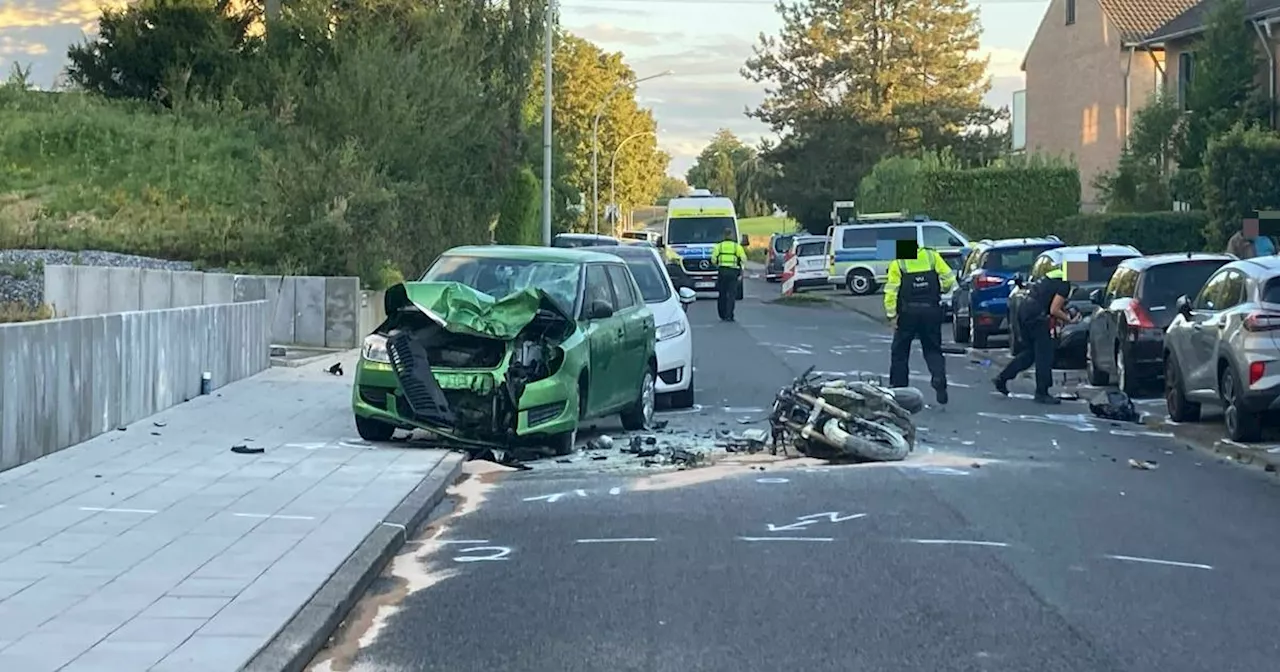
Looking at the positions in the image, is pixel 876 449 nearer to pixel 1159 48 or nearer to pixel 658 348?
pixel 658 348

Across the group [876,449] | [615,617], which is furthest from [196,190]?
[615,617]

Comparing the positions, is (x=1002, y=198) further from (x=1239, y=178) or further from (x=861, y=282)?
(x=1239, y=178)

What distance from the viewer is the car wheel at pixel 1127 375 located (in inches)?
703

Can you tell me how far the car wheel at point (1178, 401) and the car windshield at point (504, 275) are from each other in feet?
20.0

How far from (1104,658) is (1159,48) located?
44694 mm

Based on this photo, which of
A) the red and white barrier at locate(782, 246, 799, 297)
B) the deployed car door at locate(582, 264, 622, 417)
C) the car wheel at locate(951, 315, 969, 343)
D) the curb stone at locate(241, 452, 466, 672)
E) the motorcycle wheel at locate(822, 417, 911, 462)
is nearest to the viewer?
the curb stone at locate(241, 452, 466, 672)

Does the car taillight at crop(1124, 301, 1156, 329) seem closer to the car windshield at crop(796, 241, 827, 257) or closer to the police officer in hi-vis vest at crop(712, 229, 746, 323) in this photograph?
the police officer in hi-vis vest at crop(712, 229, 746, 323)

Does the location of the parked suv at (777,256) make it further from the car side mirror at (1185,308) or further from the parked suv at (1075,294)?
the car side mirror at (1185,308)

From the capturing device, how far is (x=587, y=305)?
13820 mm

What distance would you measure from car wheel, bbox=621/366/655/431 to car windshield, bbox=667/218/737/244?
1132 inches

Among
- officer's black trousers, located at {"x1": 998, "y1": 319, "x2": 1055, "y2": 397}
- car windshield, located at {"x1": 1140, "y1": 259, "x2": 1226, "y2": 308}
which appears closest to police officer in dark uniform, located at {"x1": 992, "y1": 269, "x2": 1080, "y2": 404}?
officer's black trousers, located at {"x1": 998, "y1": 319, "x2": 1055, "y2": 397}

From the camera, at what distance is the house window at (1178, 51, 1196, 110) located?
139 ft

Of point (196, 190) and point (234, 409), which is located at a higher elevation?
point (196, 190)

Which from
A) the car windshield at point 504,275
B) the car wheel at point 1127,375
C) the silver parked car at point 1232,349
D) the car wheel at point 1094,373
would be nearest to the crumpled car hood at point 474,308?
the car windshield at point 504,275
